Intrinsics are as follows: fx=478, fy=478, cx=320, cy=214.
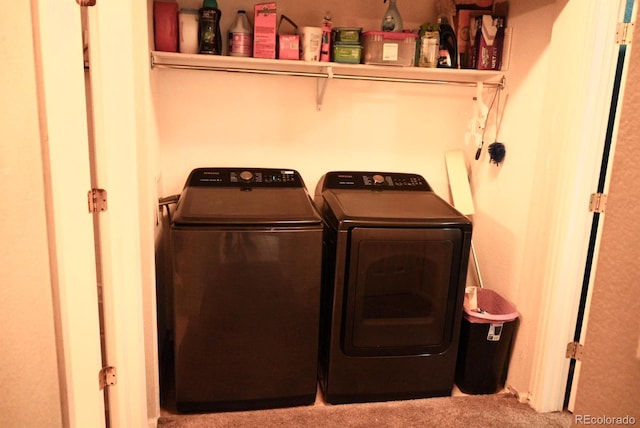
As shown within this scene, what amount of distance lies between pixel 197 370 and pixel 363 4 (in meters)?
2.07

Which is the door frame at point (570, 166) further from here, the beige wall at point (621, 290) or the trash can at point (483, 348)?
the beige wall at point (621, 290)

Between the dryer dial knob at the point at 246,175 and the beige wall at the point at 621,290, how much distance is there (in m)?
1.99

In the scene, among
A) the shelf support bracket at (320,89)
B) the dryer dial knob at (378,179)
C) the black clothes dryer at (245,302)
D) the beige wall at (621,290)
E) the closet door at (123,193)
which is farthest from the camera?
the dryer dial knob at (378,179)

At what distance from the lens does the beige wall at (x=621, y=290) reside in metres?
0.62

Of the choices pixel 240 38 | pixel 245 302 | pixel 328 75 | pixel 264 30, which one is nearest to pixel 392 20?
pixel 328 75

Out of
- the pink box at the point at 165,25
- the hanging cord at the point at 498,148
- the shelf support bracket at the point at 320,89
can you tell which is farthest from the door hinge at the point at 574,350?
the pink box at the point at 165,25

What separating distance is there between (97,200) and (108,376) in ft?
2.24

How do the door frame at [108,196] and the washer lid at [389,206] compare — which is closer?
the door frame at [108,196]

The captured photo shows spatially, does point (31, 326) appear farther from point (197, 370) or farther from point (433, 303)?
point (433, 303)

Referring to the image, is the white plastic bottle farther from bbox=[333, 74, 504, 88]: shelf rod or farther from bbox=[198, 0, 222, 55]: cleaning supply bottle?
bbox=[333, 74, 504, 88]: shelf rod

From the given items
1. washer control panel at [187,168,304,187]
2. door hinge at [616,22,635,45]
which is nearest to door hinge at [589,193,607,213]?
door hinge at [616,22,635,45]

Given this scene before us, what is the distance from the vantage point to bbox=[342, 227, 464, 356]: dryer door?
218 centimetres

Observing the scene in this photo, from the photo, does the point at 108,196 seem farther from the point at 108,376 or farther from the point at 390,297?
the point at 390,297

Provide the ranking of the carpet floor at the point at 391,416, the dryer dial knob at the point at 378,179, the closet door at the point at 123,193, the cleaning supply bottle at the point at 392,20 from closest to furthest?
the closet door at the point at 123,193, the carpet floor at the point at 391,416, the cleaning supply bottle at the point at 392,20, the dryer dial knob at the point at 378,179
